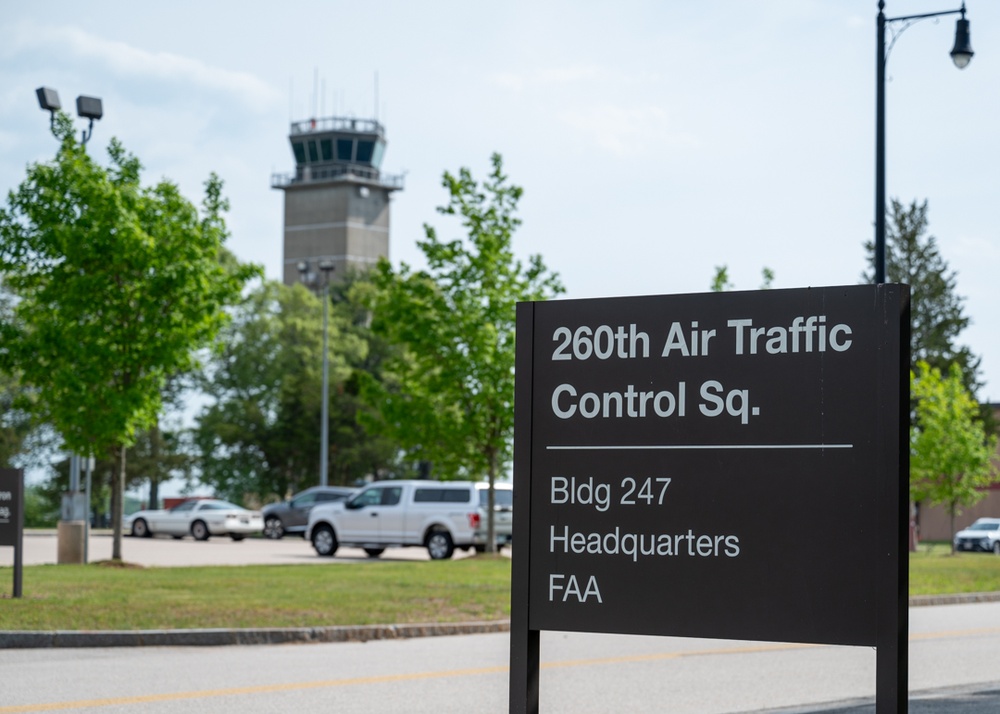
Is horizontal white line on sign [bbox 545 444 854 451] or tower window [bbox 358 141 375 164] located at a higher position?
tower window [bbox 358 141 375 164]

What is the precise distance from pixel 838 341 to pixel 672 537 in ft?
2.87

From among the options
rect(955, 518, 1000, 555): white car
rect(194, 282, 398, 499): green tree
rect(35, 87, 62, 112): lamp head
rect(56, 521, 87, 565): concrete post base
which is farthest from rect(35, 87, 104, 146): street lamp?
rect(194, 282, 398, 499): green tree

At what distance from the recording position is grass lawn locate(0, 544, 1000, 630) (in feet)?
44.6

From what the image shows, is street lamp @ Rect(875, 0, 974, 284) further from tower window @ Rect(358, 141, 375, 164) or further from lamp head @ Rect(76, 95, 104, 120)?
tower window @ Rect(358, 141, 375, 164)

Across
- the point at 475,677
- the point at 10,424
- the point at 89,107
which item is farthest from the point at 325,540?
the point at 10,424

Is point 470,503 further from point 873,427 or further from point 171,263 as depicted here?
point 873,427

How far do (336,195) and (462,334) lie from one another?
81650 mm

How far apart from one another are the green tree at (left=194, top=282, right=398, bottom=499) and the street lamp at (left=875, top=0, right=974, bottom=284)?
50.5 m

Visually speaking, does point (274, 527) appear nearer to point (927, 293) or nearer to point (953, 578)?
point (953, 578)

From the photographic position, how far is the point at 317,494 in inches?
1677

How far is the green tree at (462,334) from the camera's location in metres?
A: 28.4

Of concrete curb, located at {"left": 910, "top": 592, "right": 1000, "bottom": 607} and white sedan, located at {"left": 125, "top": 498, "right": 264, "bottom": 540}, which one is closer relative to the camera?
concrete curb, located at {"left": 910, "top": 592, "right": 1000, "bottom": 607}

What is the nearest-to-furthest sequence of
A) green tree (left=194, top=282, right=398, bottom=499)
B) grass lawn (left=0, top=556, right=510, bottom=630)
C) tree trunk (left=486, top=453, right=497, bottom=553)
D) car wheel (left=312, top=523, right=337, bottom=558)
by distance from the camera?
grass lawn (left=0, top=556, right=510, bottom=630)
tree trunk (left=486, top=453, right=497, bottom=553)
car wheel (left=312, top=523, right=337, bottom=558)
green tree (left=194, top=282, right=398, bottom=499)

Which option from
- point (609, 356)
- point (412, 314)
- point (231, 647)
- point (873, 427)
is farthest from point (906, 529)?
point (412, 314)
